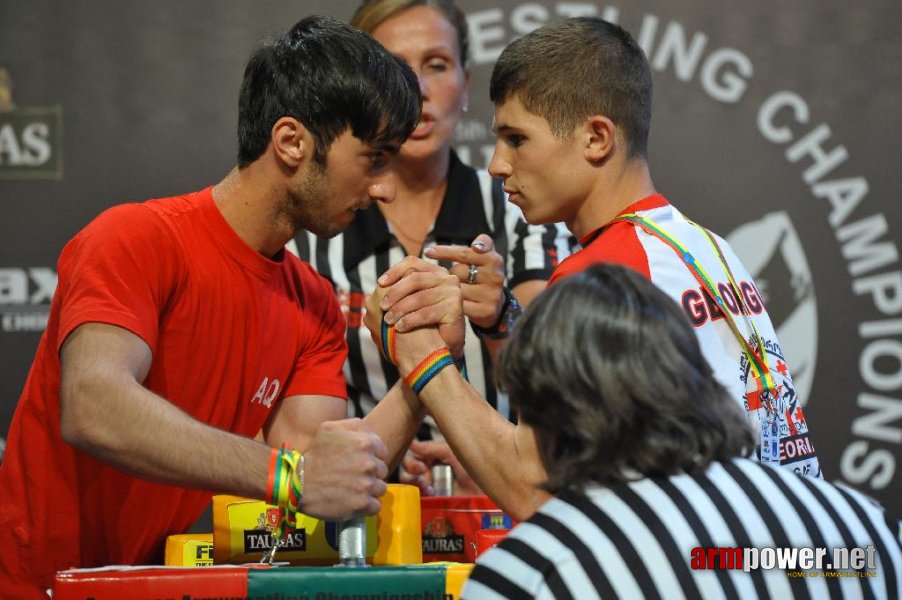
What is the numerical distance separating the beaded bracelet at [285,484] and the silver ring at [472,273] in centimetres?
69

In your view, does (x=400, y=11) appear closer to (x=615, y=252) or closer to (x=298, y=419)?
(x=298, y=419)

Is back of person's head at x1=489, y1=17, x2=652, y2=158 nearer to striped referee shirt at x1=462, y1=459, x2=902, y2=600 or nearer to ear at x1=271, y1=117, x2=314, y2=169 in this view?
ear at x1=271, y1=117, x2=314, y2=169

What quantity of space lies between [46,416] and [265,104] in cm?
64

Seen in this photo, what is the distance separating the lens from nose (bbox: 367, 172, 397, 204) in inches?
78.1

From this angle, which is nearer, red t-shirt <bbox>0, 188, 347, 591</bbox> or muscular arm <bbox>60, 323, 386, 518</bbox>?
muscular arm <bbox>60, 323, 386, 518</bbox>

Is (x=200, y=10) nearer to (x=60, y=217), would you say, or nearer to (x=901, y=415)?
(x=60, y=217)

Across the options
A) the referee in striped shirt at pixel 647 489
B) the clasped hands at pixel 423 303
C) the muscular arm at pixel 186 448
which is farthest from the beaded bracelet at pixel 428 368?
the referee in striped shirt at pixel 647 489

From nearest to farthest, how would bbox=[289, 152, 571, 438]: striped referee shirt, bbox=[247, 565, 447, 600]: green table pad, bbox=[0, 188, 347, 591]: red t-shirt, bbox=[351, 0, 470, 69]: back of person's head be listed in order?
bbox=[247, 565, 447, 600]: green table pad
bbox=[0, 188, 347, 591]: red t-shirt
bbox=[289, 152, 571, 438]: striped referee shirt
bbox=[351, 0, 470, 69]: back of person's head

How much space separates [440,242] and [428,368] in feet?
2.93

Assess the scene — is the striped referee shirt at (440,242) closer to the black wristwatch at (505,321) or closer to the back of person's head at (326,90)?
the black wristwatch at (505,321)

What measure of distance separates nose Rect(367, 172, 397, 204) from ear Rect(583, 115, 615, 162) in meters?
0.35

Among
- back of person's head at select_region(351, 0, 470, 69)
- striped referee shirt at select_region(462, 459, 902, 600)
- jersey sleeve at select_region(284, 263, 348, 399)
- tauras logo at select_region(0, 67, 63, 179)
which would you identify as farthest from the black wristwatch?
tauras logo at select_region(0, 67, 63, 179)

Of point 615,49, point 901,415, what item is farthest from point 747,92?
point 615,49

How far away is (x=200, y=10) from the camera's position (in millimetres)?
3084
